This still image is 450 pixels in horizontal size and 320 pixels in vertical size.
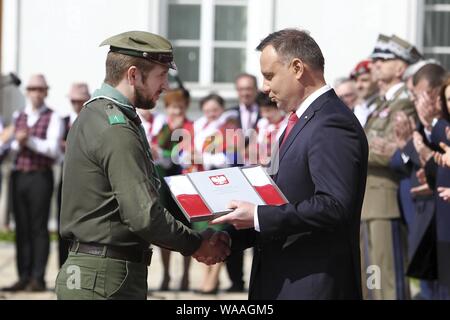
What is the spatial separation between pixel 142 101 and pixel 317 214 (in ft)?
3.37

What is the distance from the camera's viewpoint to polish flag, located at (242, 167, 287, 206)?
4.82 metres

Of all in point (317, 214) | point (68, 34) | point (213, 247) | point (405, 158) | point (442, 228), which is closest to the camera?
point (317, 214)

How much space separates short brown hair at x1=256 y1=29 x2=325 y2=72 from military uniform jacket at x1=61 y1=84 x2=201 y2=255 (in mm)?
731

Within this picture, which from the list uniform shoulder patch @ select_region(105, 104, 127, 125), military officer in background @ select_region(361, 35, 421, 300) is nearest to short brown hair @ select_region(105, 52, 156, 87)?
uniform shoulder patch @ select_region(105, 104, 127, 125)

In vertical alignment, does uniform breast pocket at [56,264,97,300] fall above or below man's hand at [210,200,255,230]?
below

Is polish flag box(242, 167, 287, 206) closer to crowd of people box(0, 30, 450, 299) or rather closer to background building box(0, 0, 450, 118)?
crowd of people box(0, 30, 450, 299)

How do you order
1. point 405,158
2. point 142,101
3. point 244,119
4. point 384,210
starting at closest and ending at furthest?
point 142,101 → point 405,158 → point 384,210 → point 244,119

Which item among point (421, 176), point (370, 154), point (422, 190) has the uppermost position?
point (370, 154)

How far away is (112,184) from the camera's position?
484 centimetres

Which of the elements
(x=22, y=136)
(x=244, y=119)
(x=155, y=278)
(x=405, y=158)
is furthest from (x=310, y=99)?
(x=155, y=278)

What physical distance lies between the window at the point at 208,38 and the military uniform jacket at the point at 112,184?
31.7 feet

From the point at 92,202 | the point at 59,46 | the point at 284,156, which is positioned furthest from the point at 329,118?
the point at 59,46

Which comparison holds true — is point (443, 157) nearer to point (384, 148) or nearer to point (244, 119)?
point (384, 148)

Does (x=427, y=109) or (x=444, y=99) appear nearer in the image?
(x=444, y=99)
